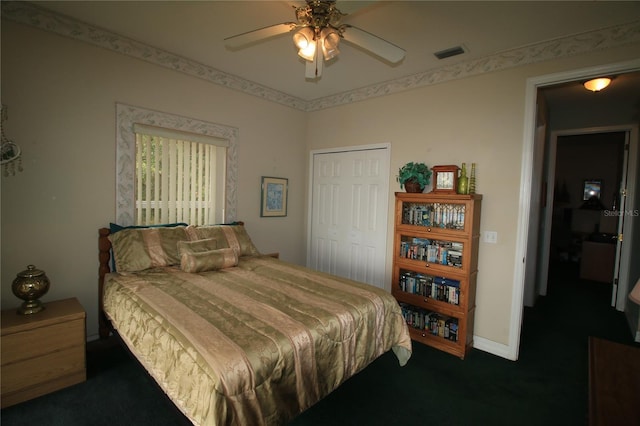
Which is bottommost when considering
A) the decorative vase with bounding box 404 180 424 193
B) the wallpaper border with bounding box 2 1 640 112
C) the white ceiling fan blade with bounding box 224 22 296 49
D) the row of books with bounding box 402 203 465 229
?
the row of books with bounding box 402 203 465 229

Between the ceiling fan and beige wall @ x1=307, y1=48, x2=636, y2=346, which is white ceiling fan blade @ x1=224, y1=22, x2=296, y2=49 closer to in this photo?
the ceiling fan

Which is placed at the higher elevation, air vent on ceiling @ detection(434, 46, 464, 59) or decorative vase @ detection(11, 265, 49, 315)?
air vent on ceiling @ detection(434, 46, 464, 59)

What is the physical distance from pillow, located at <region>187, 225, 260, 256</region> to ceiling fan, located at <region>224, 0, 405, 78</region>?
1.77 metres

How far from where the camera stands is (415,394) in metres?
2.19

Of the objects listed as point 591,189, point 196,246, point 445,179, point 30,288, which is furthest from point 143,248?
point 591,189

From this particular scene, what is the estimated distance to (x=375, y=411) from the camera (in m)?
2.00

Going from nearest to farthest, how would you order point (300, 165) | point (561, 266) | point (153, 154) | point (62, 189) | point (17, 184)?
point (17, 184), point (62, 189), point (153, 154), point (300, 165), point (561, 266)

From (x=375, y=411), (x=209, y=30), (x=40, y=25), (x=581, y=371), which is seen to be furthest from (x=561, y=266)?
(x=40, y=25)

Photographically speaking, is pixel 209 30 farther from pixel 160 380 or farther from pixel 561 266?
pixel 561 266

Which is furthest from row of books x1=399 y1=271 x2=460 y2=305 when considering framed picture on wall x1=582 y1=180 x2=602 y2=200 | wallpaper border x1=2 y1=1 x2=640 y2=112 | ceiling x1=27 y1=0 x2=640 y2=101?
framed picture on wall x1=582 y1=180 x2=602 y2=200

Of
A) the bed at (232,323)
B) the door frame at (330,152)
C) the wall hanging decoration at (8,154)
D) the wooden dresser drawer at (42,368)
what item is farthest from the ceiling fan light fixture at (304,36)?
the wooden dresser drawer at (42,368)

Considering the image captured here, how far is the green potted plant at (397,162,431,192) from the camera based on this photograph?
3.09m

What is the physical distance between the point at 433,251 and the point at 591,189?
605 cm

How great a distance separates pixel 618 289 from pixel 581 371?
233cm
